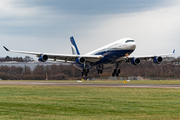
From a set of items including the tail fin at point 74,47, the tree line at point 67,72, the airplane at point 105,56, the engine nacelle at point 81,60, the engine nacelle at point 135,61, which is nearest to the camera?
the airplane at point 105,56

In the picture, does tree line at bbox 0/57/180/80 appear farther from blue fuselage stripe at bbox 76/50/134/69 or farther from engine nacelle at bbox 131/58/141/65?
blue fuselage stripe at bbox 76/50/134/69

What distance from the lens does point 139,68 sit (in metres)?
154

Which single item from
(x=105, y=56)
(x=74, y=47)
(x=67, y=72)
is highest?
(x=74, y=47)

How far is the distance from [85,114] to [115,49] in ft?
150

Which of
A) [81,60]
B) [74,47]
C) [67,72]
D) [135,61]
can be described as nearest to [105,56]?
[81,60]

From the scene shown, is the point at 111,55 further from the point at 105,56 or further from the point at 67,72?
the point at 67,72

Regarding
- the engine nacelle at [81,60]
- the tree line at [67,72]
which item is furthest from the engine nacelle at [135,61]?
the tree line at [67,72]

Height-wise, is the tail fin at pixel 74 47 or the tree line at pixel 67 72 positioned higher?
the tail fin at pixel 74 47

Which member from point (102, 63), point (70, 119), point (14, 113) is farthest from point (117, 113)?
point (102, 63)

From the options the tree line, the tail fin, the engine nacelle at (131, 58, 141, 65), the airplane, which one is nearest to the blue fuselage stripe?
the airplane

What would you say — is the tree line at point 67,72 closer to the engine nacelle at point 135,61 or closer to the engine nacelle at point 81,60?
the engine nacelle at point 135,61

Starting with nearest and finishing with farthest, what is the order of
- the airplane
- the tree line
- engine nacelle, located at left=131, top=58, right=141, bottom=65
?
the airplane
engine nacelle, located at left=131, top=58, right=141, bottom=65
the tree line

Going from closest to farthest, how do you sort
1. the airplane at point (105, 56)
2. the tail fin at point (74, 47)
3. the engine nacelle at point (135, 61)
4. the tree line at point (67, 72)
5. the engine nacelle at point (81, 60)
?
the airplane at point (105, 56) → the engine nacelle at point (81, 60) → the engine nacelle at point (135, 61) → the tail fin at point (74, 47) → the tree line at point (67, 72)

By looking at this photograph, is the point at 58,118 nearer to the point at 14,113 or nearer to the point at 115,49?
the point at 14,113
